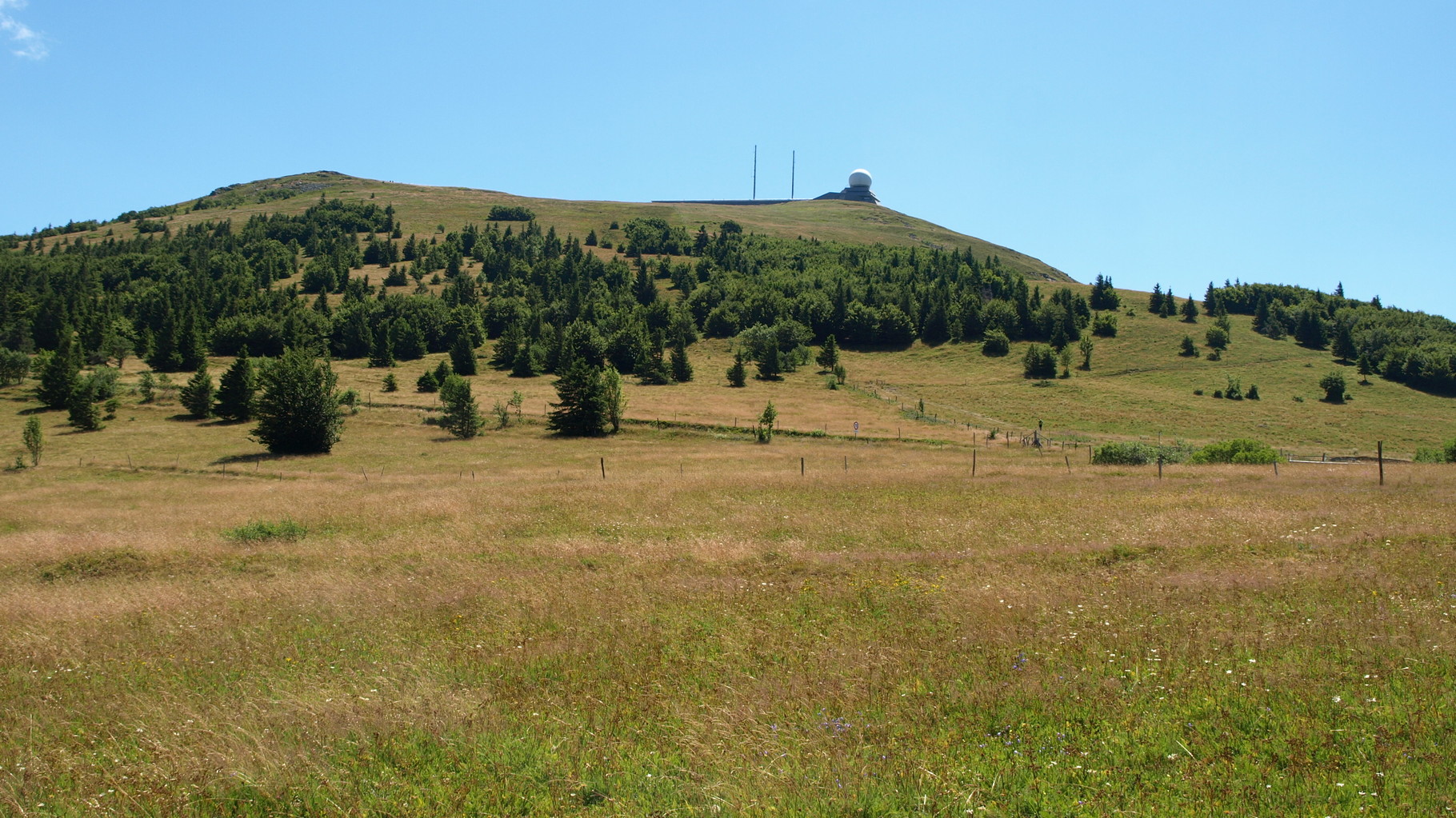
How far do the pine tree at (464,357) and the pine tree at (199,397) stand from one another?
142 ft

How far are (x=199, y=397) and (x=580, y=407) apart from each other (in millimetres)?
38935

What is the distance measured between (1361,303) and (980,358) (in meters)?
97.4

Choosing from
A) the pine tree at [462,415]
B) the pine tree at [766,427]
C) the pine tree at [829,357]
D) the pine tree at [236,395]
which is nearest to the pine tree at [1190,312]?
the pine tree at [829,357]

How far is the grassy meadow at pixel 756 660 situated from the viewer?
6602 mm

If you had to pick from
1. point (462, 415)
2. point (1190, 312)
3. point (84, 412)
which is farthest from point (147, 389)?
point (1190, 312)

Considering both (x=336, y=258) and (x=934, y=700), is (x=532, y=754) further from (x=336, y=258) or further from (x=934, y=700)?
(x=336, y=258)

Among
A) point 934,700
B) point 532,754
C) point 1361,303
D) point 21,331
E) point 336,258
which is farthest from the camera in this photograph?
point 336,258

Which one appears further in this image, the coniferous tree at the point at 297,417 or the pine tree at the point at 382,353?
the pine tree at the point at 382,353

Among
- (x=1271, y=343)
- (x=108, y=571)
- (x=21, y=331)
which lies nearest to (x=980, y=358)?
(x=1271, y=343)

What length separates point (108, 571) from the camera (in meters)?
17.9

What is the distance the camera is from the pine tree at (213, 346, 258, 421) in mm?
75250

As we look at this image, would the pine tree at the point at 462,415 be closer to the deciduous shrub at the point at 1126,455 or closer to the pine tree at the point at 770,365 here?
Result: the deciduous shrub at the point at 1126,455

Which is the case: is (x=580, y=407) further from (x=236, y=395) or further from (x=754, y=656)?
(x=754, y=656)

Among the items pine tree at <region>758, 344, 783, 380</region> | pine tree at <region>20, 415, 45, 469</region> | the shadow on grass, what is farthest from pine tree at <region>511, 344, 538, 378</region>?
pine tree at <region>20, 415, 45, 469</region>
